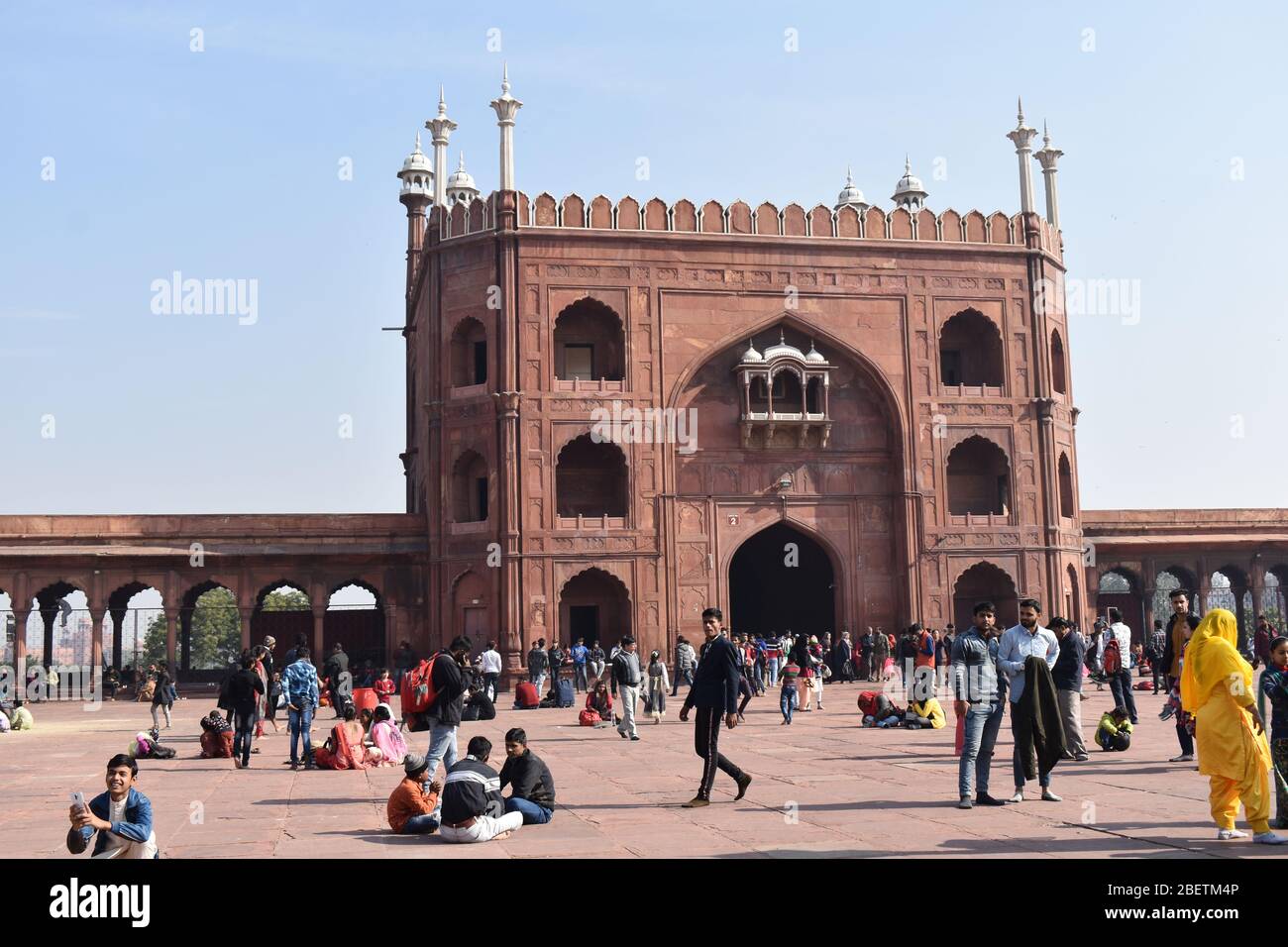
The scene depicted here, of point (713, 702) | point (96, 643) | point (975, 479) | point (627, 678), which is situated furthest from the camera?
point (975, 479)

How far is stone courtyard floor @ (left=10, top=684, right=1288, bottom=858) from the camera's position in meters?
6.87

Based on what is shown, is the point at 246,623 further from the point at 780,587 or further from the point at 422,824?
the point at 422,824

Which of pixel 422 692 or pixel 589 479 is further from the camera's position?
pixel 589 479

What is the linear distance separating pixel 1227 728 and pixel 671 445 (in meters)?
19.7

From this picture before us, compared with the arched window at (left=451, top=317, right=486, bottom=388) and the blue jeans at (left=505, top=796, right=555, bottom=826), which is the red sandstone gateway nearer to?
the arched window at (left=451, top=317, right=486, bottom=388)

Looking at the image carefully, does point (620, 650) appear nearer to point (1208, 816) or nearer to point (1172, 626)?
point (1172, 626)

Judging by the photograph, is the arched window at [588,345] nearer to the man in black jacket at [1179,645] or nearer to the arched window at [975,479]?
the arched window at [975,479]

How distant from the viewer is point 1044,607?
2712 centimetres

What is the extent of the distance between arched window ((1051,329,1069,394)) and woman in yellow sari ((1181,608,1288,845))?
75.2 feet

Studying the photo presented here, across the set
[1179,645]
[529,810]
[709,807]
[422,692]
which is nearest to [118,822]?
[529,810]

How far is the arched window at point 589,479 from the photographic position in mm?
27188

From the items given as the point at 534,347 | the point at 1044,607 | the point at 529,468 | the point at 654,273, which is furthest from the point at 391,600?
the point at 1044,607

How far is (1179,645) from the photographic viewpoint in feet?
32.4
